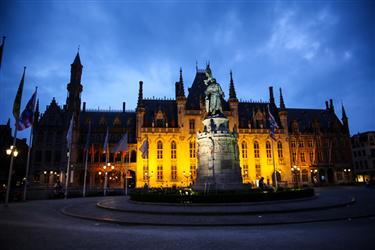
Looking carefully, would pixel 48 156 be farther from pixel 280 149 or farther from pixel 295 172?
pixel 295 172

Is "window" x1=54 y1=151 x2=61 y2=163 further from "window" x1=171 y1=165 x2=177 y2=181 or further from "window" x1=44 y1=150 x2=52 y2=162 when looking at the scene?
"window" x1=171 y1=165 x2=177 y2=181

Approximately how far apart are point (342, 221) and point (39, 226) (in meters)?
15.6

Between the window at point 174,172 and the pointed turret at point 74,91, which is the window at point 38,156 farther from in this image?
the window at point 174,172

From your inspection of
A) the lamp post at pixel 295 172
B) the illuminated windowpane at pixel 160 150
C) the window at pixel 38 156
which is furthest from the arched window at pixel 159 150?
the lamp post at pixel 295 172

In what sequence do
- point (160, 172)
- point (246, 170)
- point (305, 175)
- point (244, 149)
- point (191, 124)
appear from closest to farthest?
point (160, 172) < point (246, 170) < point (191, 124) < point (244, 149) < point (305, 175)

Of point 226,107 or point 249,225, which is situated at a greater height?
point 226,107

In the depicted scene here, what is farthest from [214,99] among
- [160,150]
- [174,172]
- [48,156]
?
[48,156]

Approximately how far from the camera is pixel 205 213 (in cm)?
1467

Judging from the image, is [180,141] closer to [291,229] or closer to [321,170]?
[321,170]

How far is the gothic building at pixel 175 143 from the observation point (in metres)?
50.2

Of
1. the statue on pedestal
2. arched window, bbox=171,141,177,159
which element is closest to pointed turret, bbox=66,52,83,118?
arched window, bbox=171,141,177,159

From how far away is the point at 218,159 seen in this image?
22016mm

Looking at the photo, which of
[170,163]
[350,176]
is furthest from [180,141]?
[350,176]

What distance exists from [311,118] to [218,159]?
53.2 meters
